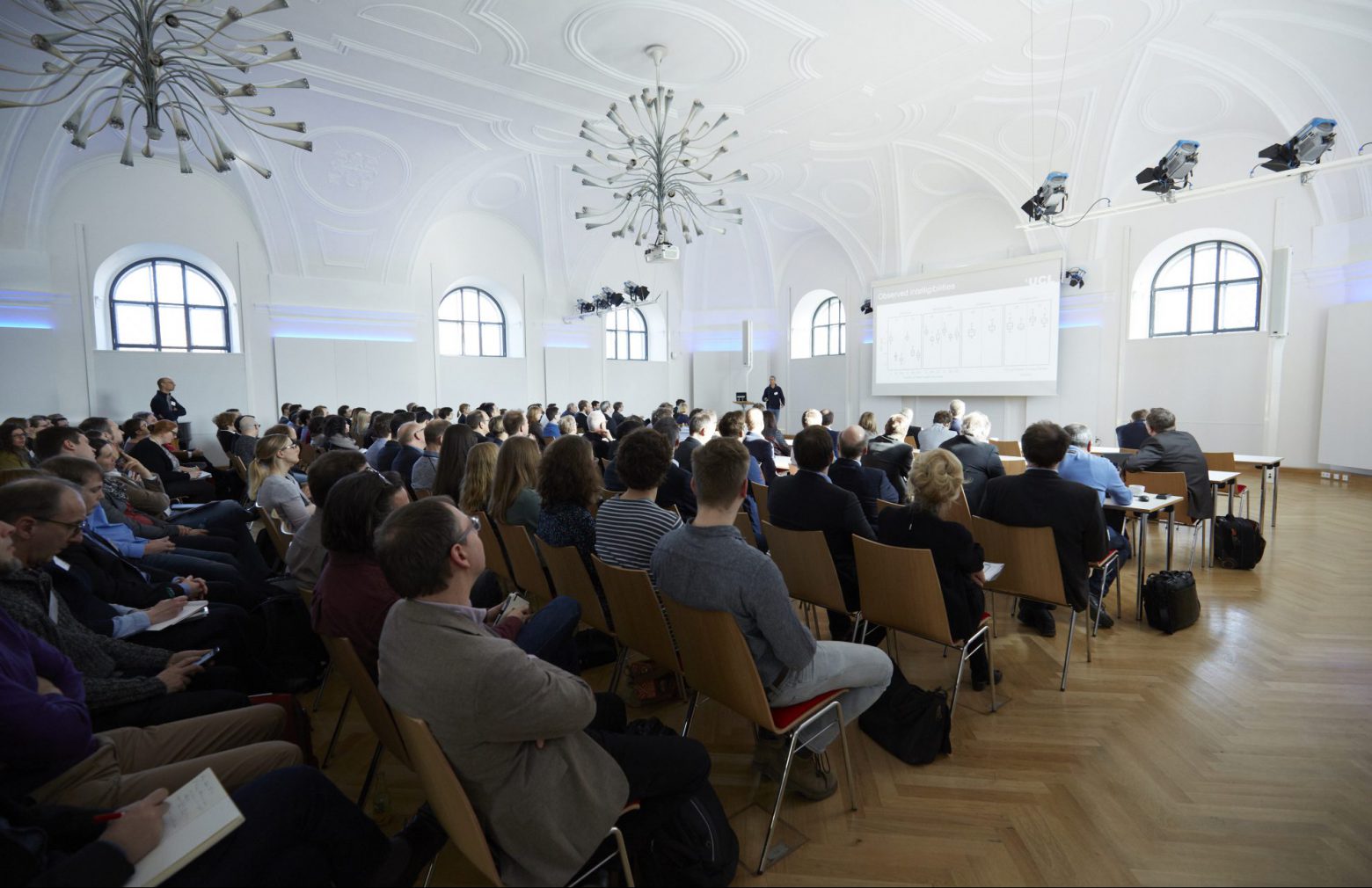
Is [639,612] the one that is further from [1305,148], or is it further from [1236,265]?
[1236,265]

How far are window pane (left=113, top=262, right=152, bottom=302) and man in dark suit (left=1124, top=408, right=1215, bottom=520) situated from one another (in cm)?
1398

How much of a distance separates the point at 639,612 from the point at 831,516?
1.22 meters

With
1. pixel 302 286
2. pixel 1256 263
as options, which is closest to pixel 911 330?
pixel 1256 263

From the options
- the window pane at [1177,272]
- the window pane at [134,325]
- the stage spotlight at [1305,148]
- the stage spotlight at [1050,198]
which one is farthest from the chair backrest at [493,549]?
the window pane at [1177,272]

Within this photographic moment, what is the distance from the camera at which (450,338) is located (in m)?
13.7

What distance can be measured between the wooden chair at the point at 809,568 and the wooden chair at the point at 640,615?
0.75 meters

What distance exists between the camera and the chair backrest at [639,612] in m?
2.40

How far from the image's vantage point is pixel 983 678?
3.17 metres

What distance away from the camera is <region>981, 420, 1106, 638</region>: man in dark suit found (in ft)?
10.7

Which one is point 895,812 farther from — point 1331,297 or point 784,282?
point 784,282

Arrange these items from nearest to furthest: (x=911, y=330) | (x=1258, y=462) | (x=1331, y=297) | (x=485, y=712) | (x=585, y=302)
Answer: (x=485, y=712) → (x=1258, y=462) → (x=1331, y=297) → (x=911, y=330) → (x=585, y=302)

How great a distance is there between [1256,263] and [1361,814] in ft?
Result: 36.3

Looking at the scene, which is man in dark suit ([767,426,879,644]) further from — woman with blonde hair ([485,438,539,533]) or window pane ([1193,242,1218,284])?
window pane ([1193,242,1218,284])

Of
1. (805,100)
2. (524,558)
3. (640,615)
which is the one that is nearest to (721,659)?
(640,615)
